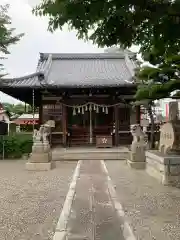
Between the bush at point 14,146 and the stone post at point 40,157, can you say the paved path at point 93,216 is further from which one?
the bush at point 14,146

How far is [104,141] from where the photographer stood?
59.8ft

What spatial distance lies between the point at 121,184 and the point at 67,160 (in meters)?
7.03

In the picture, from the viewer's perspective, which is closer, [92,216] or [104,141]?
[92,216]

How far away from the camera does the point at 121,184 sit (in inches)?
354

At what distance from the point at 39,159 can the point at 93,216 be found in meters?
7.16

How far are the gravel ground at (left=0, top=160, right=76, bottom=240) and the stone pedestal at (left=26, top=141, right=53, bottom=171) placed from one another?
0.89 m

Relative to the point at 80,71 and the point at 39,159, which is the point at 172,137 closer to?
the point at 39,159

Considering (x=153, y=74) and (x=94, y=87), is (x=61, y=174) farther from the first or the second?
(x=94, y=87)

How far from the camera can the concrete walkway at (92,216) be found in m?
4.59

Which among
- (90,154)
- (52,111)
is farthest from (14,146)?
(90,154)

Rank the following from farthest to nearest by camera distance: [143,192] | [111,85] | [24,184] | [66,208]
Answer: [111,85]
[24,184]
[143,192]
[66,208]

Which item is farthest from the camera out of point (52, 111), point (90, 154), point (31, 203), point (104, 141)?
point (52, 111)

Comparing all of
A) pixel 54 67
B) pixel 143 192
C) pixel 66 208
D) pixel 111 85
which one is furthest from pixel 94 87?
pixel 66 208

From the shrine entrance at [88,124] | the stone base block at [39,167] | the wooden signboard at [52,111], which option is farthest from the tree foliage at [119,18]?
the wooden signboard at [52,111]
